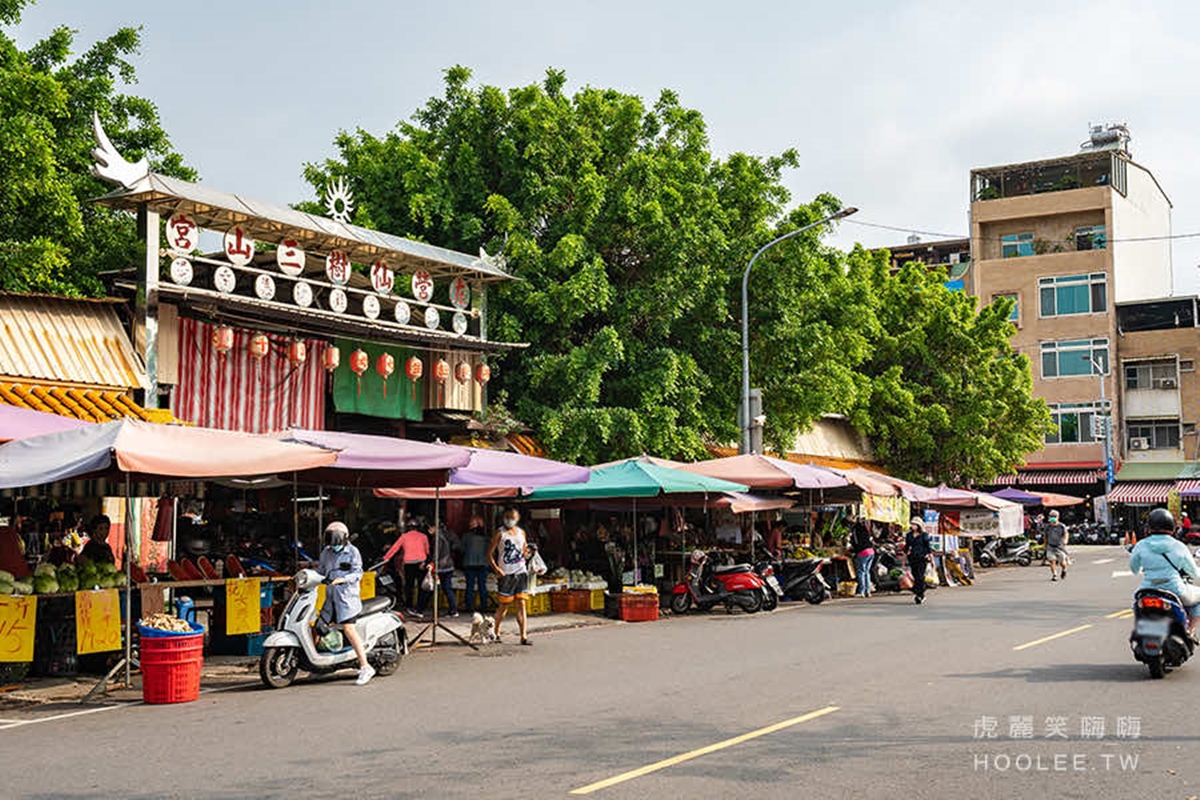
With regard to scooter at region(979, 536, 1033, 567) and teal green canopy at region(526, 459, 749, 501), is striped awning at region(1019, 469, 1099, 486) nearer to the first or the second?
scooter at region(979, 536, 1033, 567)

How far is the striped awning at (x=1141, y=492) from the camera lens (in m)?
55.1

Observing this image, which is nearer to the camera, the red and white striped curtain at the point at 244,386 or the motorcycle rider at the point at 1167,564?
the motorcycle rider at the point at 1167,564

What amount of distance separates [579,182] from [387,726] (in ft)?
59.0

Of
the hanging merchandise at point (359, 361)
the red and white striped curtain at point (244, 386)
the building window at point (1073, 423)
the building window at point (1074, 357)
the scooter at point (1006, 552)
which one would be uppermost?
Answer: the building window at point (1074, 357)

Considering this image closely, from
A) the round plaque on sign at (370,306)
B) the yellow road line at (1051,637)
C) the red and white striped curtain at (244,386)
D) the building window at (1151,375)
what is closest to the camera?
the yellow road line at (1051,637)

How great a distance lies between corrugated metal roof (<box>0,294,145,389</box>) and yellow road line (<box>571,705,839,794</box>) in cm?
1249

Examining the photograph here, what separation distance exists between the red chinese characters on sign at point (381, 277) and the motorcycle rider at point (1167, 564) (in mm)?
14956

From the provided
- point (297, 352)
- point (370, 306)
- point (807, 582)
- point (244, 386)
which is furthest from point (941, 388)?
point (244, 386)

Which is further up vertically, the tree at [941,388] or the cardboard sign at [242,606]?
the tree at [941,388]

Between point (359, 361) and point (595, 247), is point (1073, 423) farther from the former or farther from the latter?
point (359, 361)

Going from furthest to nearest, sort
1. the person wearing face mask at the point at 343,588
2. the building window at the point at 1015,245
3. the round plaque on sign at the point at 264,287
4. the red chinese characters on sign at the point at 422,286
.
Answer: the building window at the point at 1015,245
the red chinese characters on sign at the point at 422,286
the round plaque on sign at the point at 264,287
the person wearing face mask at the point at 343,588

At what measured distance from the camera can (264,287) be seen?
65.3 feet

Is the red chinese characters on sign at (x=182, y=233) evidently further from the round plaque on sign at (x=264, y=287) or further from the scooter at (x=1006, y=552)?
the scooter at (x=1006, y=552)

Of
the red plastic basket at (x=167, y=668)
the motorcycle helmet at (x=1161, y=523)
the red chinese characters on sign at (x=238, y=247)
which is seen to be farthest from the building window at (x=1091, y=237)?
the red plastic basket at (x=167, y=668)
